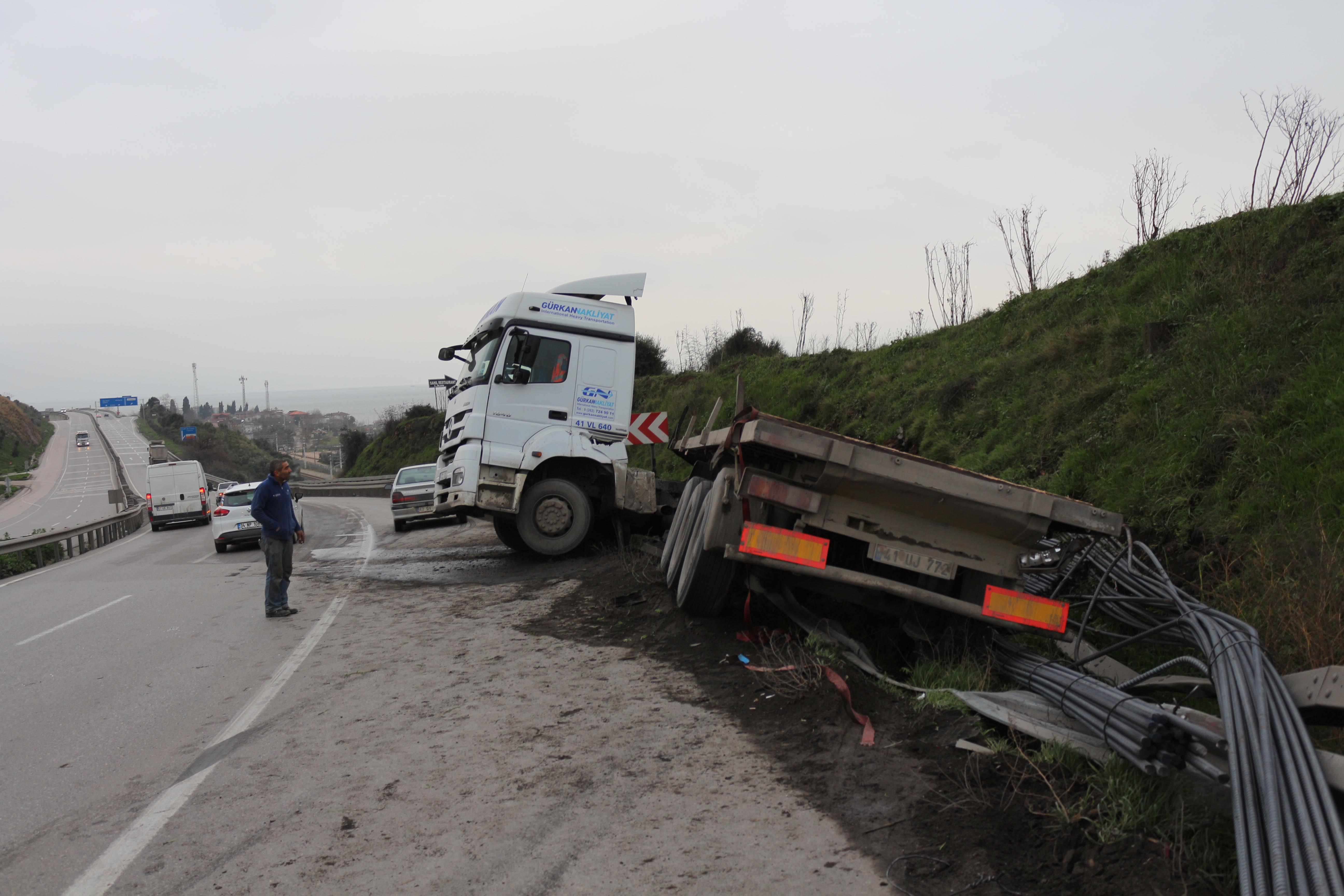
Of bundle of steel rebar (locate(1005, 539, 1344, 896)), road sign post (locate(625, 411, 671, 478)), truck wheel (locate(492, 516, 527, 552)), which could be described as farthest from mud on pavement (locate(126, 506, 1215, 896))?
road sign post (locate(625, 411, 671, 478))

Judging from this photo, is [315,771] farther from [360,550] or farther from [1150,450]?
[360,550]

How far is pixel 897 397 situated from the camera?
15648 mm

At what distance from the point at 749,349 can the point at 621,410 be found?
17.7m

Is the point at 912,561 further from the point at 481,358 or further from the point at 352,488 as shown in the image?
the point at 352,488

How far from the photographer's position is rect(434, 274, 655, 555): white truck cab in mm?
12047

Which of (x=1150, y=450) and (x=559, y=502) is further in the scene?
(x=559, y=502)

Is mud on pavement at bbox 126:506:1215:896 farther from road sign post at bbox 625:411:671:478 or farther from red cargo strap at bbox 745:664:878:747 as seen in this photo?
road sign post at bbox 625:411:671:478

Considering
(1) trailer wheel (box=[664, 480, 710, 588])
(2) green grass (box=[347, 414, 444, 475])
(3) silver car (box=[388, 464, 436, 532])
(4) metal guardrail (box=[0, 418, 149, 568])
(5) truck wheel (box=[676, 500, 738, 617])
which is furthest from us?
(2) green grass (box=[347, 414, 444, 475])

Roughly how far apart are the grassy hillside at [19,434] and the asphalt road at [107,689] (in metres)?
97.2

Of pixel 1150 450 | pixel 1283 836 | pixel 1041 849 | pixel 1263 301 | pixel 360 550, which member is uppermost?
pixel 1263 301

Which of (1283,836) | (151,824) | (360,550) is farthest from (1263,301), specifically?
(360,550)

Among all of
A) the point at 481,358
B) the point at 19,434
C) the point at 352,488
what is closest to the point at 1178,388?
the point at 481,358

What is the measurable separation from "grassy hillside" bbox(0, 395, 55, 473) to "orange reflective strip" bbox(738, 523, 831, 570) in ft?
352

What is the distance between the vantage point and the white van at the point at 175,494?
30922mm
